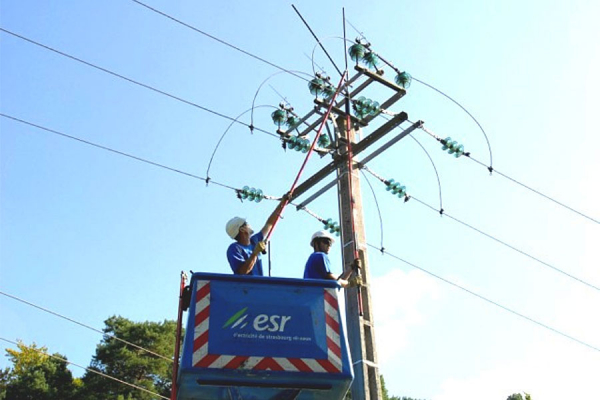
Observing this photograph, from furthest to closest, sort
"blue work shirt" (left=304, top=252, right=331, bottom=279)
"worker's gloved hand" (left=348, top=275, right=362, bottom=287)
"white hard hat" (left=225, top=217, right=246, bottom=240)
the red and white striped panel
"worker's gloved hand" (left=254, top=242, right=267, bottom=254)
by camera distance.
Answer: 1. "worker's gloved hand" (left=348, top=275, right=362, bottom=287)
2. "white hard hat" (left=225, top=217, right=246, bottom=240)
3. "blue work shirt" (left=304, top=252, right=331, bottom=279)
4. "worker's gloved hand" (left=254, top=242, right=267, bottom=254)
5. the red and white striped panel

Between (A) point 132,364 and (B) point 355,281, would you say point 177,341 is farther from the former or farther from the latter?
(A) point 132,364

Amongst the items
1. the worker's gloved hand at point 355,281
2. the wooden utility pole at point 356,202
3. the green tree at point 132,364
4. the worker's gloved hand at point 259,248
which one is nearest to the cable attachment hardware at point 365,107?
the wooden utility pole at point 356,202

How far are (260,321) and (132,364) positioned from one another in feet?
103

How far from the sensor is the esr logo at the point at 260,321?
4.84m

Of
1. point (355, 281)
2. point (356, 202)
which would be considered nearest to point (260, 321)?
point (355, 281)

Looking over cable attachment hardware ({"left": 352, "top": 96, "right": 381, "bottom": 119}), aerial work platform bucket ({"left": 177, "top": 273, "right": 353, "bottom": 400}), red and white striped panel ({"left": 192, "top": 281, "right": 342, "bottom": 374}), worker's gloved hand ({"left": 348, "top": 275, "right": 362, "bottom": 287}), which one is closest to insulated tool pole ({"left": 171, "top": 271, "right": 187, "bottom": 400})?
aerial work platform bucket ({"left": 177, "top": 273, "right": 353, "bottom": 400})

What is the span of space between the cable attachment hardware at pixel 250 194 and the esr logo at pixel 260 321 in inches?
223

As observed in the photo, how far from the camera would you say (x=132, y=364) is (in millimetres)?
34531

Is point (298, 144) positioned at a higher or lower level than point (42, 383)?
lower

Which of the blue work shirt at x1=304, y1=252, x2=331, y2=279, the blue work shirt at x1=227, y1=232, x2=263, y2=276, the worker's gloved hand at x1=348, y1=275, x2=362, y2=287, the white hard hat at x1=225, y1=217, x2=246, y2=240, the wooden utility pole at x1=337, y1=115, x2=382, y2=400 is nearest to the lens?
the blue work shirt at x1=227, y1=232, x2=263, y2=276

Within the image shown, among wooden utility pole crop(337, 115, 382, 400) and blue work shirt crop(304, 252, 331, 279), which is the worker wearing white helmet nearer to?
blue work shirt crop(304, 252, 331, 279)

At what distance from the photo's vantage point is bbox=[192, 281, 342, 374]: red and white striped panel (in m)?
4.71

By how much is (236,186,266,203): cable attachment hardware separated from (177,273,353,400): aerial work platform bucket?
5.49 meters

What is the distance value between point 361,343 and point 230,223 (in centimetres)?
236
